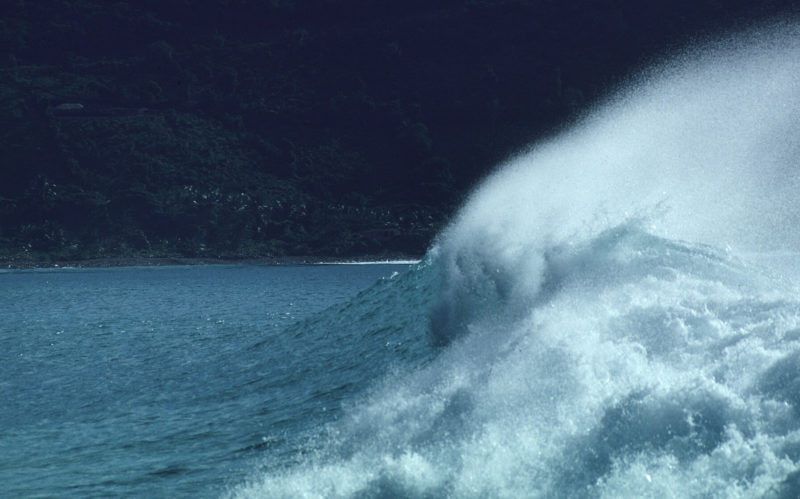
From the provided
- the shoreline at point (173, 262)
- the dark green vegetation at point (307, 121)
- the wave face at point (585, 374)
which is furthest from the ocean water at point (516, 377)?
the shoreline at point (173, 262)

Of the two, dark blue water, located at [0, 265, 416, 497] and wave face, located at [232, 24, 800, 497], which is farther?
dark blue water, located at [0, 265, 416, 497]

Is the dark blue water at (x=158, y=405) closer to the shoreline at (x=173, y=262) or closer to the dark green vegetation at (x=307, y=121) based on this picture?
the dark green vegetation at (x=307, y=121)

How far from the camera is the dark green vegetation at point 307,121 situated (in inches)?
4771

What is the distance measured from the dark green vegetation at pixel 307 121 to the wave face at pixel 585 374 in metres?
98.6

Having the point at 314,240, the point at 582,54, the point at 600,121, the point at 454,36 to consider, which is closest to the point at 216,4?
the point at 454,36

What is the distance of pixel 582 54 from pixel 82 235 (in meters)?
63.4

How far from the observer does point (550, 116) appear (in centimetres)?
11769

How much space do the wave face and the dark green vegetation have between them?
98.6m

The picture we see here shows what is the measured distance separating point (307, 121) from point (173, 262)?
26628 millimetres

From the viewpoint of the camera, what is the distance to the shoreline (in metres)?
123

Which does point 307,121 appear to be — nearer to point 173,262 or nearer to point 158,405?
point 173,262

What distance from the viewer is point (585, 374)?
10602mm

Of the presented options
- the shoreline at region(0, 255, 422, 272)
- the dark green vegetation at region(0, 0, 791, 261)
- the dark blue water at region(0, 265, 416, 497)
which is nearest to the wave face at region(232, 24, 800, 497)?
the dark blue water at region(0, 265, 416, 497)

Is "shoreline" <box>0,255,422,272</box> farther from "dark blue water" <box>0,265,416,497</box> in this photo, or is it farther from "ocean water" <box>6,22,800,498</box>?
"ocean water" <box>6,22,800,498</box>
